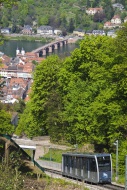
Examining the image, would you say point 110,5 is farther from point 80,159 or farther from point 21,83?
point 80,159

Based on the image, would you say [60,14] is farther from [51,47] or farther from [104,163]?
[104,163]

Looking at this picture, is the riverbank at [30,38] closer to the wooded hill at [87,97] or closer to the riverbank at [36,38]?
the riverbank at [36,38]

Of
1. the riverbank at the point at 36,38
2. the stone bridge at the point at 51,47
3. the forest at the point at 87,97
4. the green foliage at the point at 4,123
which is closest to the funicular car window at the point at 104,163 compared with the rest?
the forest at the point at 87,97

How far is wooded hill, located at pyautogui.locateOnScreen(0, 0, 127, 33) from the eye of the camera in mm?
97812

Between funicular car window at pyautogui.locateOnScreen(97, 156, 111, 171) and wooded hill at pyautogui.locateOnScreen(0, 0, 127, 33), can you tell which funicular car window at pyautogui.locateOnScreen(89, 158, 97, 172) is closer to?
funicular car window at pyautogui.locateOnScreen(97, 156, 111, 171)

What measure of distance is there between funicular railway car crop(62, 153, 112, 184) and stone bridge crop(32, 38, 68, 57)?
60897 millimetres

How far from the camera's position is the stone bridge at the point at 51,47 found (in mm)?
73575

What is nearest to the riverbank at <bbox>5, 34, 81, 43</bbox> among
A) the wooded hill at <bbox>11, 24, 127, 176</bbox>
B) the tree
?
the tree

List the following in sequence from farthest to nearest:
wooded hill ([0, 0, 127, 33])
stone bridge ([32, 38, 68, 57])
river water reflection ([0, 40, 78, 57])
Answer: wooded hill ([0, 0, 127, 33])
river water reflection ([0, 40, 78, 57])
stone bridge ([32, 38, 68, 57])

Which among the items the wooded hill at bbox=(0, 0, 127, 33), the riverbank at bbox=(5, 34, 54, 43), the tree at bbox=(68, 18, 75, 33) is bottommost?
the riverbank at bbox=(5, 34, 54, 43)

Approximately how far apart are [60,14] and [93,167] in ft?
305

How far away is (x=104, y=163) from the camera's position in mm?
9117

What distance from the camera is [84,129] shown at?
12797mm

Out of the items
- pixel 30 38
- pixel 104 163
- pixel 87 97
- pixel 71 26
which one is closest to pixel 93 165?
pixel 104 163
